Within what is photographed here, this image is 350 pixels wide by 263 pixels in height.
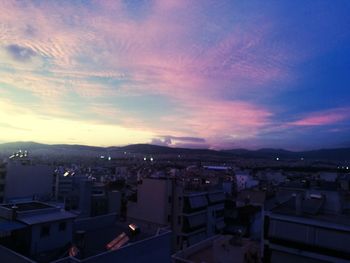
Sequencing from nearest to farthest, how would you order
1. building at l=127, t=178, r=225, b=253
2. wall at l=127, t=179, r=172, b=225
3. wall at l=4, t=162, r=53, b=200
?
wall at l=127, t=179, r=172, b=225 < building at l=127, t=178, r=225, b=253 < wall at l=4, t=162, r=53, b=200

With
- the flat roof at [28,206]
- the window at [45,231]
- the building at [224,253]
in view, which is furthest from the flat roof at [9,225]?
the building at [224,253]

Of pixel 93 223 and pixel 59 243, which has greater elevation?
pixel 93 223

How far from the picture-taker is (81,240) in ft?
61.3

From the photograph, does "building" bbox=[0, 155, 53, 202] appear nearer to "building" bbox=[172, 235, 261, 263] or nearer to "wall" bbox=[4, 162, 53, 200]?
"wall" bbox=[4, 162, 53, 200]

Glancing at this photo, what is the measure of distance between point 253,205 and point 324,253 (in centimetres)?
2938

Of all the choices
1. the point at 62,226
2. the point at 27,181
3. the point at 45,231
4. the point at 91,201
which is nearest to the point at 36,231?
the point at 45,231

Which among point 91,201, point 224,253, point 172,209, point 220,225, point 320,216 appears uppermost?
point 320,216

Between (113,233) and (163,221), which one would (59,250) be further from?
(163,221)

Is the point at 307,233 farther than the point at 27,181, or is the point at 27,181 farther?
the point at 27,181

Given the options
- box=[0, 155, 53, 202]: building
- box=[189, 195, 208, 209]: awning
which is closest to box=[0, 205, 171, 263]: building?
box=[189, 195, 208, 209]: awning

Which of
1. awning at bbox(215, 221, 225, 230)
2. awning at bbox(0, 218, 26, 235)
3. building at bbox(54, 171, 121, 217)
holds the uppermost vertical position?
awning at bbox(0, 218, 26, 235)

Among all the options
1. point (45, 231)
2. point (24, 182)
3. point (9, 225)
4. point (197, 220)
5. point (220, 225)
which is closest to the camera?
point (9, 225)

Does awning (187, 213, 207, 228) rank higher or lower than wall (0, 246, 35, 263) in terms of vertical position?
lower

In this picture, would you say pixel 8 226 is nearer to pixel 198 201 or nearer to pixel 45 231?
pixel 45 231
